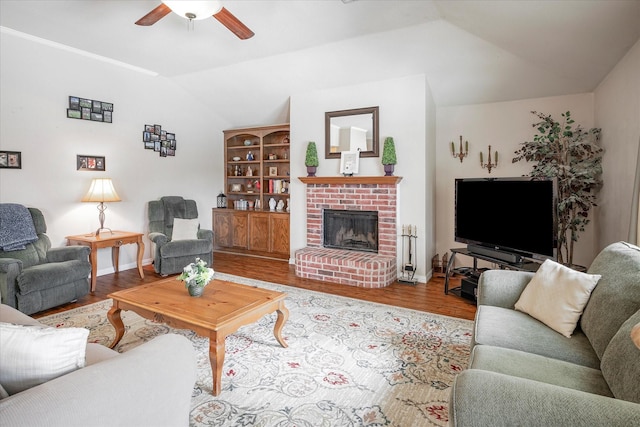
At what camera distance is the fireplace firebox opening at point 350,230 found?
16.2ft

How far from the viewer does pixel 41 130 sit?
13.9 ft

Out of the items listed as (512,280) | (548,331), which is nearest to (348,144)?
(512,280)

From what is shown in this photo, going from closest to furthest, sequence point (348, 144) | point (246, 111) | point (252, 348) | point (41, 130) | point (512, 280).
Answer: point (512, 280) → point (252, 348) → point (41, 130) → point (348, 144) → point (246, 111)

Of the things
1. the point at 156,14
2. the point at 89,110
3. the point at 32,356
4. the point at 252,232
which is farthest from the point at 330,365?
the point at 89,110

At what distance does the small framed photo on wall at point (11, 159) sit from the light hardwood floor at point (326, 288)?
160 cm

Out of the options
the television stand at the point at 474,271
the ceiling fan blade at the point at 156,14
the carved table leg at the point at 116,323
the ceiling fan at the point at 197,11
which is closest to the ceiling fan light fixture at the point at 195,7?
the ceiling fan at the point at 197,11

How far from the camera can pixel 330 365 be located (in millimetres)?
2438

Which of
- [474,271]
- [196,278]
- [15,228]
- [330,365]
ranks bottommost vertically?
[330,365]

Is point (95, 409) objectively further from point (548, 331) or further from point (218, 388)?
point (548, 331)

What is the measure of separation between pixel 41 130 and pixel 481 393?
5.12 meters

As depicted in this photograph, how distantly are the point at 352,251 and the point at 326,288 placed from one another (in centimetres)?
87

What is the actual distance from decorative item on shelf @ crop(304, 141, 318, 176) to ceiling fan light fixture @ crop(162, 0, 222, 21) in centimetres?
254

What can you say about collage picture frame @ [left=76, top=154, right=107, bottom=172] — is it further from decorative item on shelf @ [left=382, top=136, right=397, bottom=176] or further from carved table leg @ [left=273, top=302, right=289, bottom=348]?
decorative item on shelf @ [left=382, top=136, right=397, bottom=176]

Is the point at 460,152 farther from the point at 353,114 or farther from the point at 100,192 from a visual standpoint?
the point at 100,192
